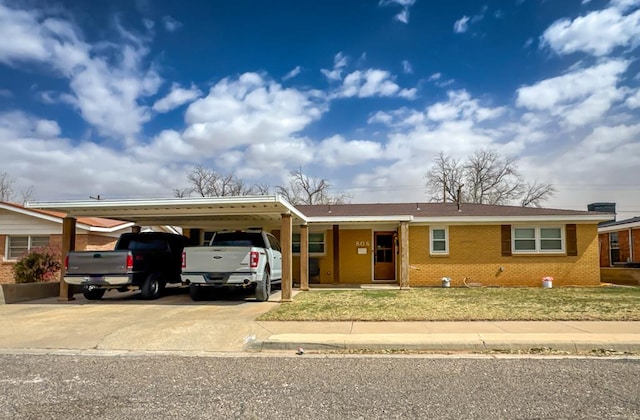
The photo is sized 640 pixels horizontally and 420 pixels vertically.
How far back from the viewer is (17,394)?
5195mm

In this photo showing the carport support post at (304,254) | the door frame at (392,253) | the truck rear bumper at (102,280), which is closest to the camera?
the truck rear bumper at (102,280)

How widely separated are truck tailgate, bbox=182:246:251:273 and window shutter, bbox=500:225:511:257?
10.3 m

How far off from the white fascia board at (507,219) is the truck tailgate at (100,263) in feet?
33.0

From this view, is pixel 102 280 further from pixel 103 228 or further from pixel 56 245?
pixel 56 245

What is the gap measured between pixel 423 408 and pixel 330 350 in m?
2.86

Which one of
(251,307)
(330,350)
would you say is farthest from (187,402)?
(251,307)

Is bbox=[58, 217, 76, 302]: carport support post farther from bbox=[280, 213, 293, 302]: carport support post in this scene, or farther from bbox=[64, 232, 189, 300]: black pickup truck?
bbox=[280, 213, 293, 302]: carport support post

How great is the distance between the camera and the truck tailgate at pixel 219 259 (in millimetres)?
11867

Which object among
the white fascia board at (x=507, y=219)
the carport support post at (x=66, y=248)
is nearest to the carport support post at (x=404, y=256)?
the white fascia board at (x=507, y=219)

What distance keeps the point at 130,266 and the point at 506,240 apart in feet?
42.3

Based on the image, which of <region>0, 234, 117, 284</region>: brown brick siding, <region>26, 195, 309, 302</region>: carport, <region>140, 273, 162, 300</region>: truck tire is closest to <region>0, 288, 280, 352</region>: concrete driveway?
<region>140, 273, 162, 300</region>: truck tire

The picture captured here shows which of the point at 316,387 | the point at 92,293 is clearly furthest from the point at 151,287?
the point at 316,387

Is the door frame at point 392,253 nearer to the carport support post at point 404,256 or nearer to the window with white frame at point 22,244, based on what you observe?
the carport support post at point 404,256

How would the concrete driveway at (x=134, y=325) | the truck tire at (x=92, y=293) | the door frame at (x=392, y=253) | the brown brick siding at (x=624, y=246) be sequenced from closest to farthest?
1. the concrete driveway at (x=134, y=325)
2. the truck tire at (x=92, y=293)
3. the door frame at (x=392, y=253)
4. the brown brick siding at (x=624, y=246)
